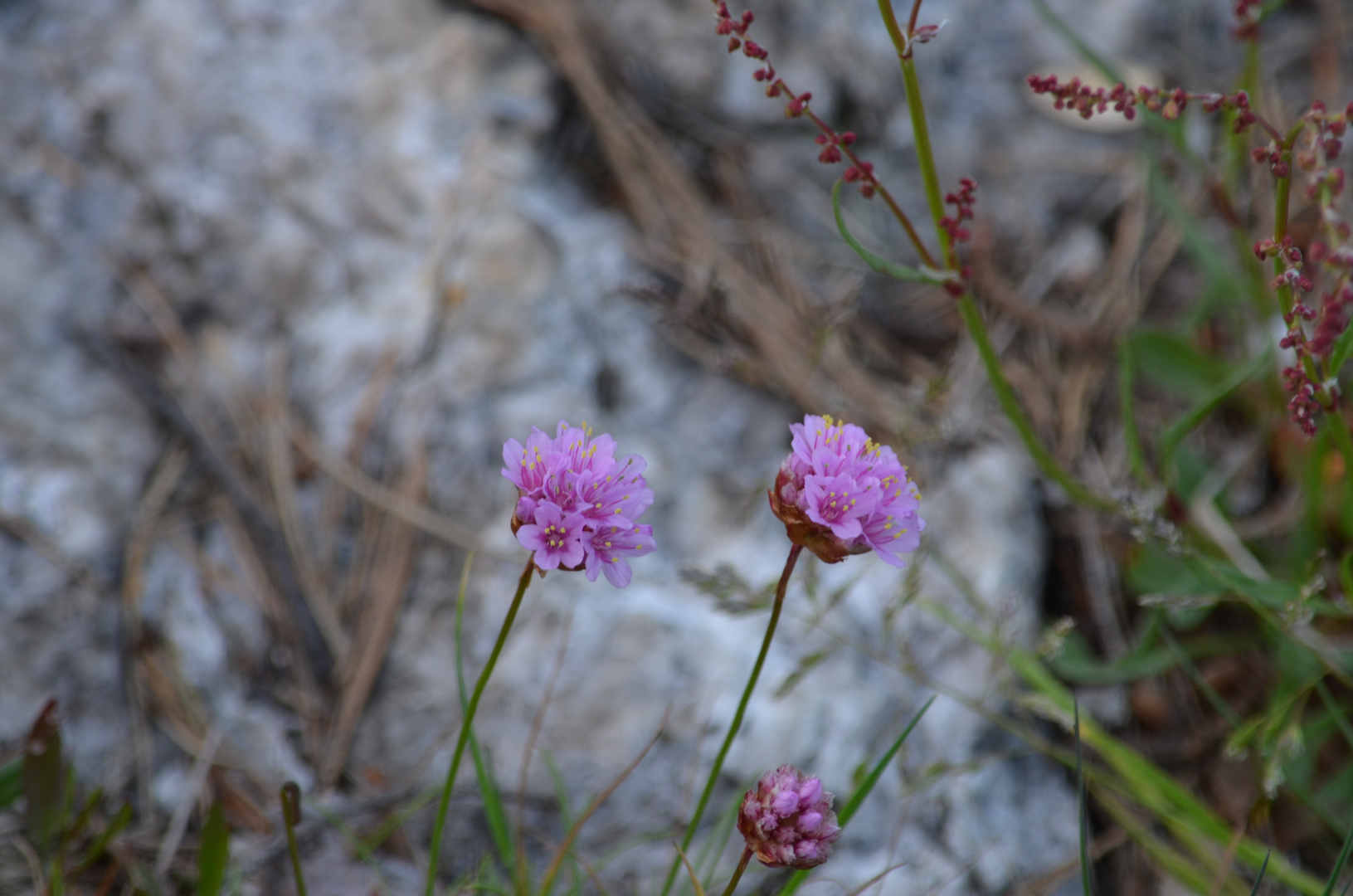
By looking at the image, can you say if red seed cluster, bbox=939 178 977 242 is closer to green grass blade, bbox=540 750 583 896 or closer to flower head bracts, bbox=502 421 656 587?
flower head bracts, bbox=502 421 656 587

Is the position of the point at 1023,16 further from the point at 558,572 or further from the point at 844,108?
the point at 558,572

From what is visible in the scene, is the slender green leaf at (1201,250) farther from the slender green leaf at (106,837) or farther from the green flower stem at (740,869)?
the slender green leaf at (106,837)

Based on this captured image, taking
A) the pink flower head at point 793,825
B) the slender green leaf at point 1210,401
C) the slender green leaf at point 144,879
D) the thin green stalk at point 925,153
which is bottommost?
the slender green leaf at point 144,879

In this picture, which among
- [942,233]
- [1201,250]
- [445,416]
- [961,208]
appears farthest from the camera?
[1201,250]

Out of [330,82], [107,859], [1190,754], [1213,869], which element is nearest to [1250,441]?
A: [1190,754]

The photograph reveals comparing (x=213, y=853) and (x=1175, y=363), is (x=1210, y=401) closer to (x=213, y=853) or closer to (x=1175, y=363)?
(x=1175, y=363)

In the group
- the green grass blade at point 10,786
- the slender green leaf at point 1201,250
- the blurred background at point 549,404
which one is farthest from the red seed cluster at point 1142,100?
the green grass blade at point 10,786

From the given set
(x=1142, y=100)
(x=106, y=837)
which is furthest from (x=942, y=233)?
(x=106, y=837)
